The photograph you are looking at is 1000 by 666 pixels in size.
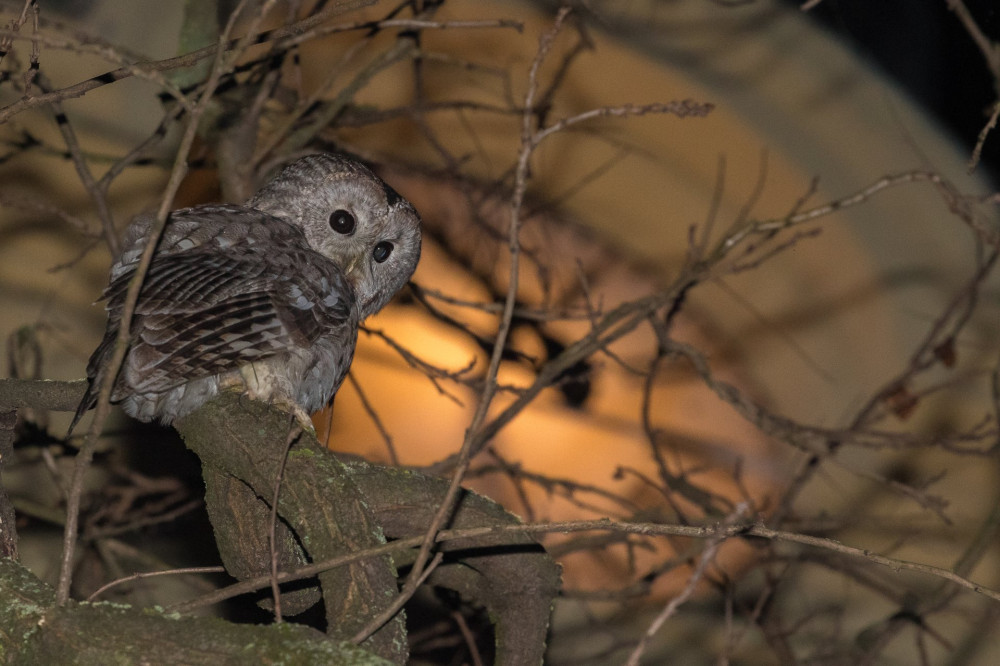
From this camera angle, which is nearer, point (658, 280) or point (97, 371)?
point (97, 371)

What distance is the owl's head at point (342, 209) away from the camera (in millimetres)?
2420

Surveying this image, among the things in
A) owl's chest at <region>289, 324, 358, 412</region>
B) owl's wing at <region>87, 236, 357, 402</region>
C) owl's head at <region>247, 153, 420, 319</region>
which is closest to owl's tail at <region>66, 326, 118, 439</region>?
owl's wing at <region>87, 236, 357, 402</region>

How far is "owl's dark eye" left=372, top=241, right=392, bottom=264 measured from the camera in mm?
2543

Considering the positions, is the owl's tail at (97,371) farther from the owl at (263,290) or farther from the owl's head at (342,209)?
the owl's head at (342,209)

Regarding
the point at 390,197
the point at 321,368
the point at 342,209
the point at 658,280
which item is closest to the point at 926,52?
the point at 658,280

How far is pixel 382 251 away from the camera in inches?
101

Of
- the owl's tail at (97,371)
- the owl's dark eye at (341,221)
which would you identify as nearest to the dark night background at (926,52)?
the owl's dark eye at (341,221)

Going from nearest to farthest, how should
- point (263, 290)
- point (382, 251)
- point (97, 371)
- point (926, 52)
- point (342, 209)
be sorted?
point (97, 371) < point (263, 290) < point (342, 209) < point (382, 251) < point (926, 52)

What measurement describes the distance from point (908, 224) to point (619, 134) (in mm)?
1276

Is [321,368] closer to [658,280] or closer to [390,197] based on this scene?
[390,197]

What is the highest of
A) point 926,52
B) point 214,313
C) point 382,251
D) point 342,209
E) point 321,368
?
point 926,52

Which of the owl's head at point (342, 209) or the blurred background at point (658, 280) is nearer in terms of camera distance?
the owl's head at point (342, 209)

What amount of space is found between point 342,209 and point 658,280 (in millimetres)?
2063

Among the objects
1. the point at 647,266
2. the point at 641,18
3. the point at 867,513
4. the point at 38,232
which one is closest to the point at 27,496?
the point at 38,232
